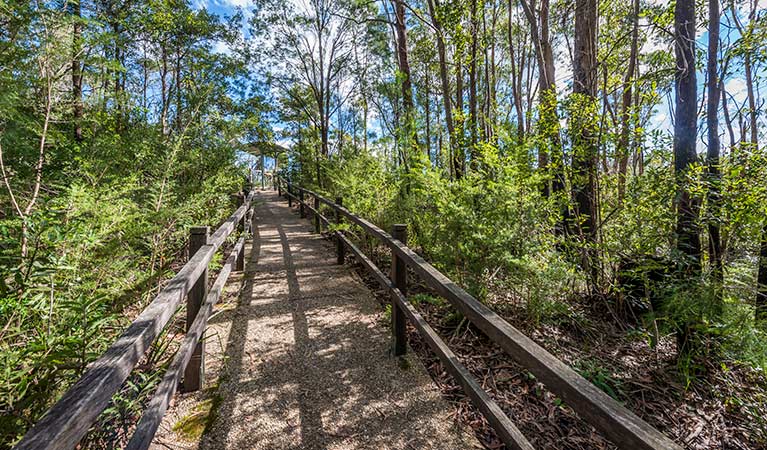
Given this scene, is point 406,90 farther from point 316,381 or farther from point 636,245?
point 316,381

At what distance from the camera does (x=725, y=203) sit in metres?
2.22

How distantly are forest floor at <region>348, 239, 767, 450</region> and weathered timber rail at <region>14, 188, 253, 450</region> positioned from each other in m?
1.72

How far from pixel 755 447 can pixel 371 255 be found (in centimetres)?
399

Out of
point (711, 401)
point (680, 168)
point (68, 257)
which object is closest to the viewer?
point (68, 257)

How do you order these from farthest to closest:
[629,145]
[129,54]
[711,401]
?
1. [129,54]
2. [629,145]
3. [711,401]

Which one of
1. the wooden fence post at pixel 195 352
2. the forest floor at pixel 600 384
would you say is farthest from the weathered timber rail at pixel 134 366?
the forest floor at pixel 600 384

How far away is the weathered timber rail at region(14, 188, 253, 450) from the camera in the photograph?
2.42 feet

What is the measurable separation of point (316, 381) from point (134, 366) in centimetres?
152

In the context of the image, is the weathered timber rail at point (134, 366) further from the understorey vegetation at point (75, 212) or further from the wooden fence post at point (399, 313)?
the wooden fence post at point (399, 313)

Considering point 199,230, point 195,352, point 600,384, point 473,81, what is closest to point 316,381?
point 195,352

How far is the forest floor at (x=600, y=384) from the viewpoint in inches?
82.5

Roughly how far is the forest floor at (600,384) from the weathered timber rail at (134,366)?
1.72 m

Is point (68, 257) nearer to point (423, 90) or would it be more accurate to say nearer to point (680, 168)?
point (680, 168)

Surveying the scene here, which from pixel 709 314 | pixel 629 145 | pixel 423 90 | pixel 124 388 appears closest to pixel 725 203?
pixel 709 314
